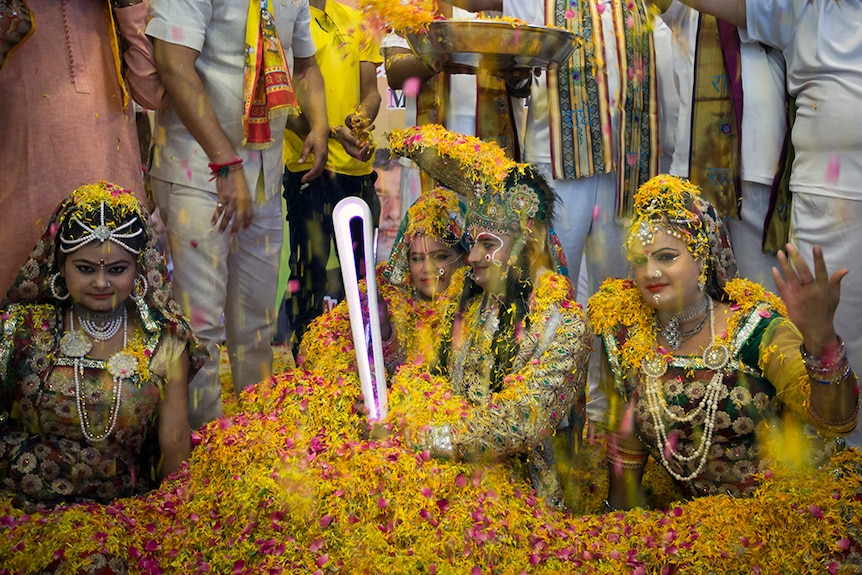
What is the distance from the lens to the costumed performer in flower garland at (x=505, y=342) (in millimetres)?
2996

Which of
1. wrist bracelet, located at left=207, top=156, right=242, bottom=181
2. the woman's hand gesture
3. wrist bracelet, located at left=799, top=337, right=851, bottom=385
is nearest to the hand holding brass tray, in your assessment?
wrist bracelet, located at left=207, top=156, right=242, bottom=181

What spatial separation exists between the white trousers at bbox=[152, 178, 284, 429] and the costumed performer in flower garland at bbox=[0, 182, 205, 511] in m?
0.51

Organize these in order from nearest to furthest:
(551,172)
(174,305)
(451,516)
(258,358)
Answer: (451,516) < (174,305) < (551,172) < (258,358)

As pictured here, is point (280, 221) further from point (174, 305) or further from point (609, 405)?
point (609, 405)

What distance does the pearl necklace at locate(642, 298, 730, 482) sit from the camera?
9.99ft

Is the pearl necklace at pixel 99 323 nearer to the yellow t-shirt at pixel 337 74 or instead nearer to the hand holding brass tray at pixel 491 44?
the hand holding brass tray at pixel 491 44

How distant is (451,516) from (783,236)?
1.88 m

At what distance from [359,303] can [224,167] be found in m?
0.96

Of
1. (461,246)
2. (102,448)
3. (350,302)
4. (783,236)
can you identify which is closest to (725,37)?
(783,236)

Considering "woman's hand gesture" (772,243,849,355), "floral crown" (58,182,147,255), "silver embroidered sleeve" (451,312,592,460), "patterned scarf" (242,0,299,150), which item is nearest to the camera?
"woman's hand gesture" (772,243,849,355)

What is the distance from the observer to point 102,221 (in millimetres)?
3107

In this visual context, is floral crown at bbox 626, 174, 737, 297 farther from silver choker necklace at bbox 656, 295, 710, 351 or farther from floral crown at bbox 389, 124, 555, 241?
floral crown at bbox 389, 124, 555, 241

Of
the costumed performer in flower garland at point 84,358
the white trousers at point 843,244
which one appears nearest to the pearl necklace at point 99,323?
the costumed performer in flower garland at point 84,358

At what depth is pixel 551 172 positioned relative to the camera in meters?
3.96
